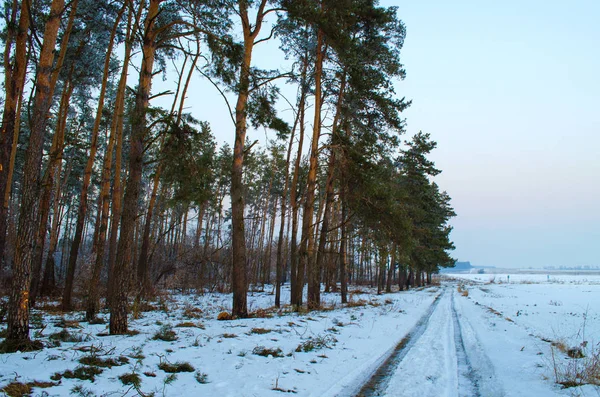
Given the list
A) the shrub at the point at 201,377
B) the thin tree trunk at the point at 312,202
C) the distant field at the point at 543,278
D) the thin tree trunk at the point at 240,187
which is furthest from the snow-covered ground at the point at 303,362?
the distant field at the point at 543,278

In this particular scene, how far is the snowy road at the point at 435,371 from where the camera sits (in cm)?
438

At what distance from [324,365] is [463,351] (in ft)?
10.4

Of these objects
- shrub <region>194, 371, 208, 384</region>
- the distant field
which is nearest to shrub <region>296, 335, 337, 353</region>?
shrub <region>194, 371, 208, 384</region>

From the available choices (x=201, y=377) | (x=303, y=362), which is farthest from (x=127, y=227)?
(x=303, y=362)

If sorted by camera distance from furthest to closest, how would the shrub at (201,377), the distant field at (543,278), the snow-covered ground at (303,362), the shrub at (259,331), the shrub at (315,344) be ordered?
the distant field at (543,278)
the shrub at (259,331)
the shrub at (315,344)
the shrub at (201,377)
the snow-covered ground at (303,362)

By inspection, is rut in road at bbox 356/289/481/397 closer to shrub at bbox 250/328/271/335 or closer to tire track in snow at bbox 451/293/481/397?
tire track in snow at bbox 451/293/481/397

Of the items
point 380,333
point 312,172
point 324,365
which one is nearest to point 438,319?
point 380,333

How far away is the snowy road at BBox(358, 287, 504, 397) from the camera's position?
14.4ft

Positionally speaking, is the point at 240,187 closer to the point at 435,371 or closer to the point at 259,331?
the point at 259,331

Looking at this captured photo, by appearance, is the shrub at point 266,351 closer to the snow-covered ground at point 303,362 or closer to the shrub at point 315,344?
the snow-covered ground at point 303,362

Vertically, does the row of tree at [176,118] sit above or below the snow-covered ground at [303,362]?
above

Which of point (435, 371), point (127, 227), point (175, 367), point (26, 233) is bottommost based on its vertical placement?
point (435, 371)

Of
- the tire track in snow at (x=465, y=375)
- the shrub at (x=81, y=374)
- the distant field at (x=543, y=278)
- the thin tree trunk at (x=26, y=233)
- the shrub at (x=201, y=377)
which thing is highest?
the thin tree trunk at (x=26, y=233)

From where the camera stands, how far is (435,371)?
5199 millimetres
